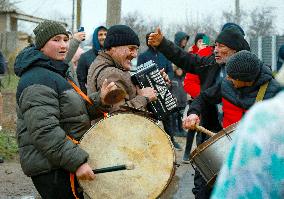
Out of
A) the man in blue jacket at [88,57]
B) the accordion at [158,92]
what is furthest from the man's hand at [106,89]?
the man in blue jacket at [88,57]

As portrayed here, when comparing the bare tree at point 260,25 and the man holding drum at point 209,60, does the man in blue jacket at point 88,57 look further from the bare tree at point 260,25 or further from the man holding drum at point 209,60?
the bare tree at point 260,25

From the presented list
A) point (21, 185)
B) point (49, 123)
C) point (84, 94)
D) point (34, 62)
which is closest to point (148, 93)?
point (84, 94)

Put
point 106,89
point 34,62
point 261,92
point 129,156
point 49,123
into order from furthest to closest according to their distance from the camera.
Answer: point 261,92 → point 106,89 → point 129,156 → point 34,62 → point 49,123

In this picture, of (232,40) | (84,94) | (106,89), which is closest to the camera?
(106,89)

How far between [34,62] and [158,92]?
58.2 inches

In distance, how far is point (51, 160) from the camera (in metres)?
3.55

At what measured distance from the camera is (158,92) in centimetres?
498

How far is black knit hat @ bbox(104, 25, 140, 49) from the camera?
15.1 feet

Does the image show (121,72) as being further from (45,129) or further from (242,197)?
(242,197)

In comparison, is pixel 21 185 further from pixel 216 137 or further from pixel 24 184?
pixel 216 137

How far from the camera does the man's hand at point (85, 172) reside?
3.58 meters

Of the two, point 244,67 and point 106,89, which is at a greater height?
point 244,67

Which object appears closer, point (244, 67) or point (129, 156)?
point (129, 156)

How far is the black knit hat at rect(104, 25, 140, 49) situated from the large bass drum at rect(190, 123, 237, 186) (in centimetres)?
109
